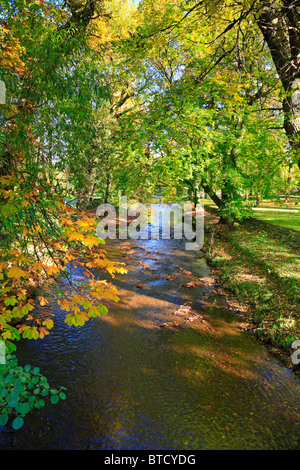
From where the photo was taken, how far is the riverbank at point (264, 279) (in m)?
6.06

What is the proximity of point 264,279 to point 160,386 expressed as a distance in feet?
16.0

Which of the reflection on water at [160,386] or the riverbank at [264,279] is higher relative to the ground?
the riverbank at [264,279]

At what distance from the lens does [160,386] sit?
482 centimetres

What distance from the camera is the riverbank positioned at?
6.06 metres

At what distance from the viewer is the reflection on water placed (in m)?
3.89

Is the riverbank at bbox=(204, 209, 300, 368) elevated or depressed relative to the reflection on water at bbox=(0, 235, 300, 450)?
elevated

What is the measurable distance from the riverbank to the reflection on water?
19.2 inches

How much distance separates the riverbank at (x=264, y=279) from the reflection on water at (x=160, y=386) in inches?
19.2

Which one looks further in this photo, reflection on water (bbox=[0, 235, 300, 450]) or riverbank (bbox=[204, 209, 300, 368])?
riverbank (bbox=[204, 209, 300, 368])

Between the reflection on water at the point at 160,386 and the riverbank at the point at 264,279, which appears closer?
the reflection on water at the point at 160,386

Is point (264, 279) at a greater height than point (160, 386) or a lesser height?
greater

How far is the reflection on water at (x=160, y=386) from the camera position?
12.8ft

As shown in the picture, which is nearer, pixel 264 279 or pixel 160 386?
pixel 160 386

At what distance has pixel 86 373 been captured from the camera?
511cm
